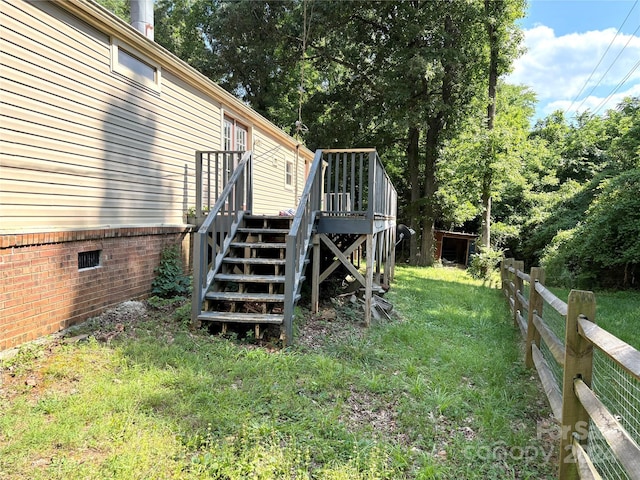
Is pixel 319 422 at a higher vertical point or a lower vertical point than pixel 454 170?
lower

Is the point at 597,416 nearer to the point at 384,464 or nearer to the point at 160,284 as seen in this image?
the point at 384,464

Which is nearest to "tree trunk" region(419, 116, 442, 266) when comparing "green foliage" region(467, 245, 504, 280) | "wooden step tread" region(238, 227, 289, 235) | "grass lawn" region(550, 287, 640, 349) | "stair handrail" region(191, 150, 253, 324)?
"green foliage" region(467, 245, 504, 280)

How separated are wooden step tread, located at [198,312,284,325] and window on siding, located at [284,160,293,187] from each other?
858 cm

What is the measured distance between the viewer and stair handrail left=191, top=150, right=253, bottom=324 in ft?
15.9

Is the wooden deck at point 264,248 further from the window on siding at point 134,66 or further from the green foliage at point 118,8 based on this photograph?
the green foliage at point 118,8

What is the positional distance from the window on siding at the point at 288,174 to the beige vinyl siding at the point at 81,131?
19.5ft

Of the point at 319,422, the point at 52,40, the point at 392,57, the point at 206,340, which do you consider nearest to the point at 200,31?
the point at 392,57

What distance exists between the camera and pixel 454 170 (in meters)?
16.7

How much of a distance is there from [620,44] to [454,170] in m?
11.8

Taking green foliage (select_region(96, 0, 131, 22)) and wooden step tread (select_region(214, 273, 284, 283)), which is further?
green foliage (select_region(96, 0, 131, 22))

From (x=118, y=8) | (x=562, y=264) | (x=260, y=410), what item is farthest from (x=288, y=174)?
(x=118, y=8)

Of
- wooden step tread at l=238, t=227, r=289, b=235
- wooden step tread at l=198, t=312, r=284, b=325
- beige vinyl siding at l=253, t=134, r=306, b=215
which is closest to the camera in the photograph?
wooden step tread at l=198, t=312, r=284, b=325

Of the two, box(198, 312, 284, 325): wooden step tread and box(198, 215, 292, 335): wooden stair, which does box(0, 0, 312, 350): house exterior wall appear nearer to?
box(198, 215, 292, 335): wooden stair

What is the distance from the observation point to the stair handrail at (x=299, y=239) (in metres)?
4.70
